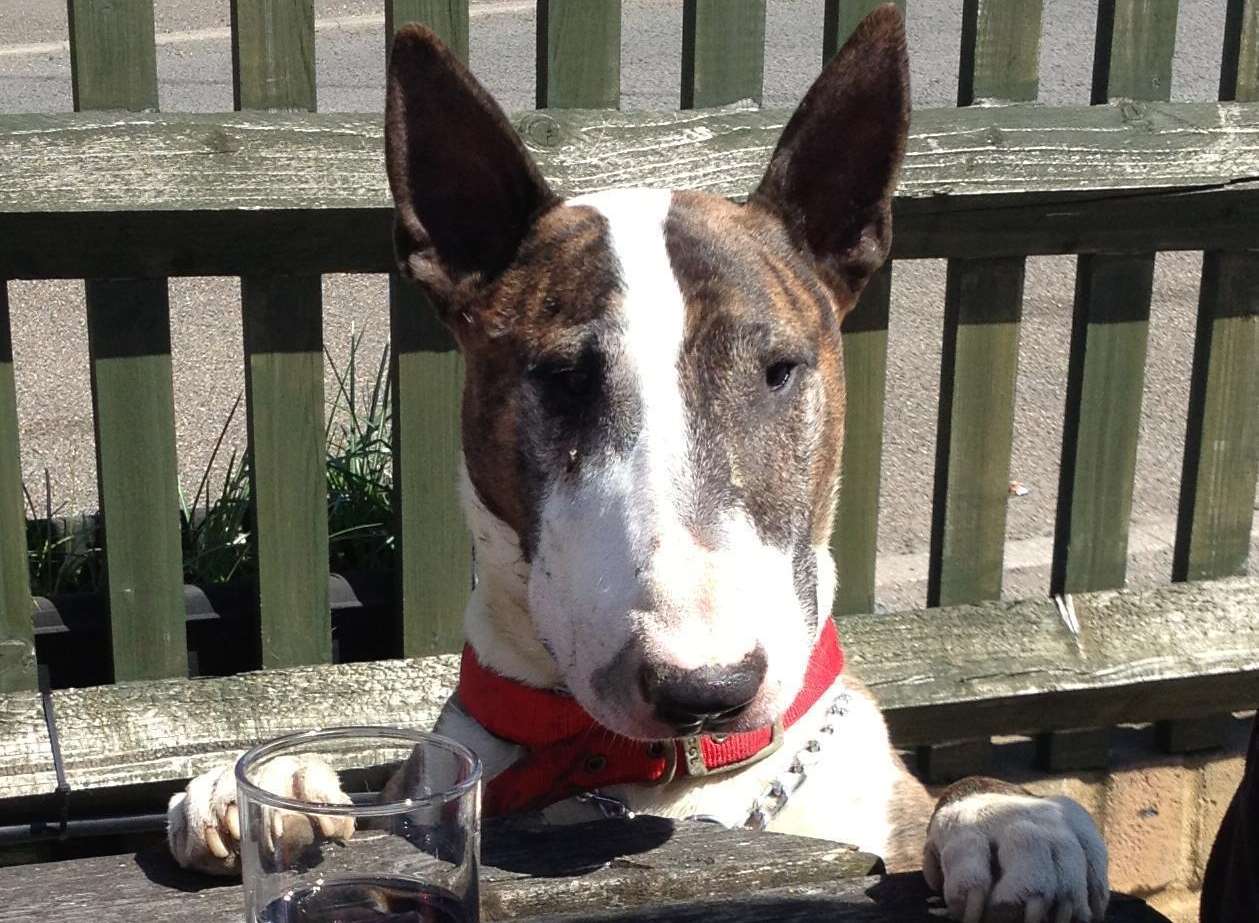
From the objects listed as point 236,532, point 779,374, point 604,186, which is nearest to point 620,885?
point 779,374

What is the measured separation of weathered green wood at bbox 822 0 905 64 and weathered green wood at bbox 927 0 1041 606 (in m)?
0.20

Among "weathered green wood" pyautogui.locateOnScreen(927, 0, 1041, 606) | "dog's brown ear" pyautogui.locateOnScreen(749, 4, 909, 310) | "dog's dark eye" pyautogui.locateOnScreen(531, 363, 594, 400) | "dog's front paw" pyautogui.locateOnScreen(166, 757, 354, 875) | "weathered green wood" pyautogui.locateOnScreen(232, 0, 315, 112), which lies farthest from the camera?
"weathered green wood" pyautogui.locateOnScreen(927, 0, 1041, 606)

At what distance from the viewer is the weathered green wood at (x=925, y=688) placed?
9.67 feet

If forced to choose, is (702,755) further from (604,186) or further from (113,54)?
(113,54)

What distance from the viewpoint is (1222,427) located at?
3.53 metres

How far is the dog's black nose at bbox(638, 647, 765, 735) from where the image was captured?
1.63 meters

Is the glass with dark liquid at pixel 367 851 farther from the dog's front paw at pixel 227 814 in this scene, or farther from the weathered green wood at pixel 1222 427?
the weathered green wood at pixel 1222 427

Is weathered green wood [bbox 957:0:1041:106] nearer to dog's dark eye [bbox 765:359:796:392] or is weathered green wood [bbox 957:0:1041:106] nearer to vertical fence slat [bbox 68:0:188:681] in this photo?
dog's dark eye [bbox 765:359:796:392]

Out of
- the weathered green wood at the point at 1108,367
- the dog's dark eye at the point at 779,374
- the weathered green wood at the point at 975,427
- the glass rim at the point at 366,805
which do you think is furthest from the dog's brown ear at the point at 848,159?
the glass rim at the point at 366,805

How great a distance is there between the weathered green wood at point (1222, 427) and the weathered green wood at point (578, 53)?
1.39 meters

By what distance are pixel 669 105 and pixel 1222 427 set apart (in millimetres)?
6454

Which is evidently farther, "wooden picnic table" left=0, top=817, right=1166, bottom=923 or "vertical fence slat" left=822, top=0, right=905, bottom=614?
"vertical fence slat" left=822, top=0, right=905, bottom=614

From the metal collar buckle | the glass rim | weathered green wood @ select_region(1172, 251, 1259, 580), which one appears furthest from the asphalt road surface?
the glass rim

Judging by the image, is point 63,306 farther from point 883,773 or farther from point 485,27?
point 883,773
